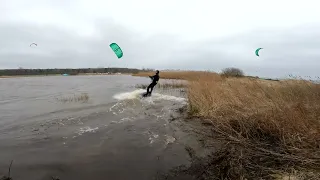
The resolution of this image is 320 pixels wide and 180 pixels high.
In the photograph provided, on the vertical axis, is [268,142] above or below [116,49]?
below

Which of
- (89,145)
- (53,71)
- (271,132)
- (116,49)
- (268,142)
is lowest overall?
(53,71)

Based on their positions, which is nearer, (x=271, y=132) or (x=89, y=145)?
(x=271, y=132)

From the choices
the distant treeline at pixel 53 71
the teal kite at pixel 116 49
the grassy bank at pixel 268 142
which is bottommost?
the distant treeline at pixel 53 71

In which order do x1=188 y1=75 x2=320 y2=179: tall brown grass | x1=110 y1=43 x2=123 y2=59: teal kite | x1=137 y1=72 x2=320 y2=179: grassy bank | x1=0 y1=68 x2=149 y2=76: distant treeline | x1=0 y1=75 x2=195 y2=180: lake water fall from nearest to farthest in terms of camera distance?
x1=137 y1=72 x2=320 y2=179: grassy bank
x1=188 y1=75 x2=320 y2=179: tall brown grass
x1=0 y1=75 x2=195 y2=180: lake water
x1=110 y1=43 x2=123 y2=59: teal kite
x1=0 y1=68 x2=149 y2=76: distant treeline

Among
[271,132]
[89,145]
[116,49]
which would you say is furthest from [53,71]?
[271,132]

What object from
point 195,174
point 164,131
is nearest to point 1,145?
point 164,131

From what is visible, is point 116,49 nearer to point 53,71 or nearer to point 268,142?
point 268,142

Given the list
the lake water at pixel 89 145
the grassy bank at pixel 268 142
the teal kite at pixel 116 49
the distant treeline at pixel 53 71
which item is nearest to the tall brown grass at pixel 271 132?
the grassy bank at pixel 268 142

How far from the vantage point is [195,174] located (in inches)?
208

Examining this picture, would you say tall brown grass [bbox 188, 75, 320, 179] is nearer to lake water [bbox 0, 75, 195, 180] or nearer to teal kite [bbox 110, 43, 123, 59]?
lake water [bbox 0, 75, 195, 180]

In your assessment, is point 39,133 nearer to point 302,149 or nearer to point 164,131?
point 164,131

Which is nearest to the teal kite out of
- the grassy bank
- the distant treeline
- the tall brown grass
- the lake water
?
the lake water

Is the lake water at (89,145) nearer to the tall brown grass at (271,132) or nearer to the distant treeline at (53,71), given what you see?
the tall brown grass at (271,132)

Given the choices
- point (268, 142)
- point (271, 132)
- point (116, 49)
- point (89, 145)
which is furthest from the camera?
point (116, 49)
